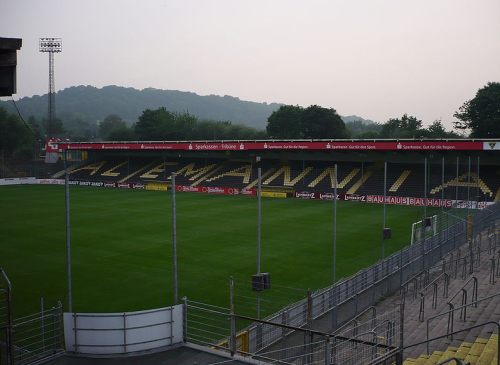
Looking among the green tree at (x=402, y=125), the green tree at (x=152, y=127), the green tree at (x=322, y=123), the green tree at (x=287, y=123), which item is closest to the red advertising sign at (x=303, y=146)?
the green tree at (x=322, y=123)

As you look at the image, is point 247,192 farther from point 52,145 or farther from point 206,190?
point 52,145

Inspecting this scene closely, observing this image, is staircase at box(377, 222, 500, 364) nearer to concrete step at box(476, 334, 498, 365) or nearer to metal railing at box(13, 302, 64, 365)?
concrete step at box(476, 334, 498, 365)

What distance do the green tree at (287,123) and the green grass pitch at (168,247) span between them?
45180 millimetres

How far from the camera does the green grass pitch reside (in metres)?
18.6

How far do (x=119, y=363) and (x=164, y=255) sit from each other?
14816 mm

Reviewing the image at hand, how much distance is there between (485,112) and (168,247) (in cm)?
5866

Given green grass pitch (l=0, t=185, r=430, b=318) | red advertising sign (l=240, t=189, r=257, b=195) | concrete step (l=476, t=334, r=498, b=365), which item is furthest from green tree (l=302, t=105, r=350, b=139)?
concrete step (l=476, t=334, r=498, b=365)

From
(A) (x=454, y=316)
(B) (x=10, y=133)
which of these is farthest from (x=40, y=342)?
(B) (x=10, y=133)

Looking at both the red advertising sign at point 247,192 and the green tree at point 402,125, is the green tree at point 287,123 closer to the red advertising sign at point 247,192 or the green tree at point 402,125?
the green tree at point 402,125

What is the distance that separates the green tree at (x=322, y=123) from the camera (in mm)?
86500

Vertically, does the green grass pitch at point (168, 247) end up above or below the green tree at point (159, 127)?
below

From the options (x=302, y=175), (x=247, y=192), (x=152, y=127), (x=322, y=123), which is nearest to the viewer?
(x=247, y=192)

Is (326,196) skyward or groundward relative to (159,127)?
groundward

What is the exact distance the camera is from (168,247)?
26.3m
